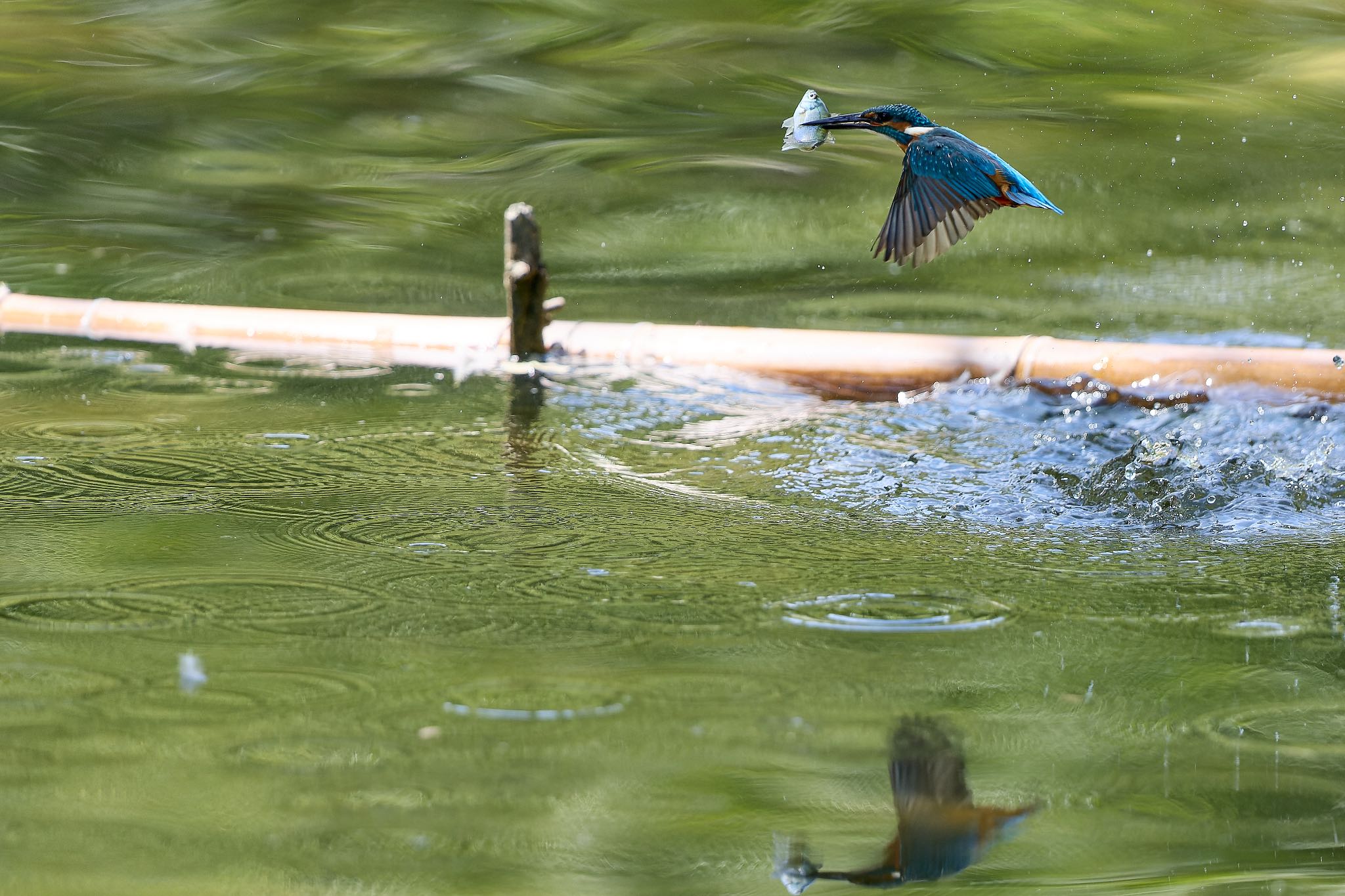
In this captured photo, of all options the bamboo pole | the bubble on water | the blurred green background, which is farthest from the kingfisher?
the blurred green background

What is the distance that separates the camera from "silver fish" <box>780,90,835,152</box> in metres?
2.09

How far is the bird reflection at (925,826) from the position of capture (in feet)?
4.09

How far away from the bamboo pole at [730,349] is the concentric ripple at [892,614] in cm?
147

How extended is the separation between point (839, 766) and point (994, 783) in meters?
0.15

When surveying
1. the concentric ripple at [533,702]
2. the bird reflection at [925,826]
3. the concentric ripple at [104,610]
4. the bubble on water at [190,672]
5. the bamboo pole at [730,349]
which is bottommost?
the bird reflection at [925,826]

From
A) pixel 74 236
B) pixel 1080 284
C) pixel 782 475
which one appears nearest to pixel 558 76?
pixel 74 236

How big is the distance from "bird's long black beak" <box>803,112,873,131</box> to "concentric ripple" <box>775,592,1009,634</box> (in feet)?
2.08

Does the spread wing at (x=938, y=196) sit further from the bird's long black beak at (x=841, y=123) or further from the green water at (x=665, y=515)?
the green water at (x=665, y=515)

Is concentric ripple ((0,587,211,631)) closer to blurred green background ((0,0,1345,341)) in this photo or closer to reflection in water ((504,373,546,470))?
reflection in water ((504,373,546,470))

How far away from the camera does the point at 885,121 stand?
82.4 inches

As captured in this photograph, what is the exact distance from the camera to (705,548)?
219cm

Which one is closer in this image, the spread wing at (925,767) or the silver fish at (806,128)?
the spread wing at (925,767)

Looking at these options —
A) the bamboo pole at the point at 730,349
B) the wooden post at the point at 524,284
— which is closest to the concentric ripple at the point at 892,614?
the bamboo pole at the point at 730,349

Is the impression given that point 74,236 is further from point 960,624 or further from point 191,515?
point 960,624
